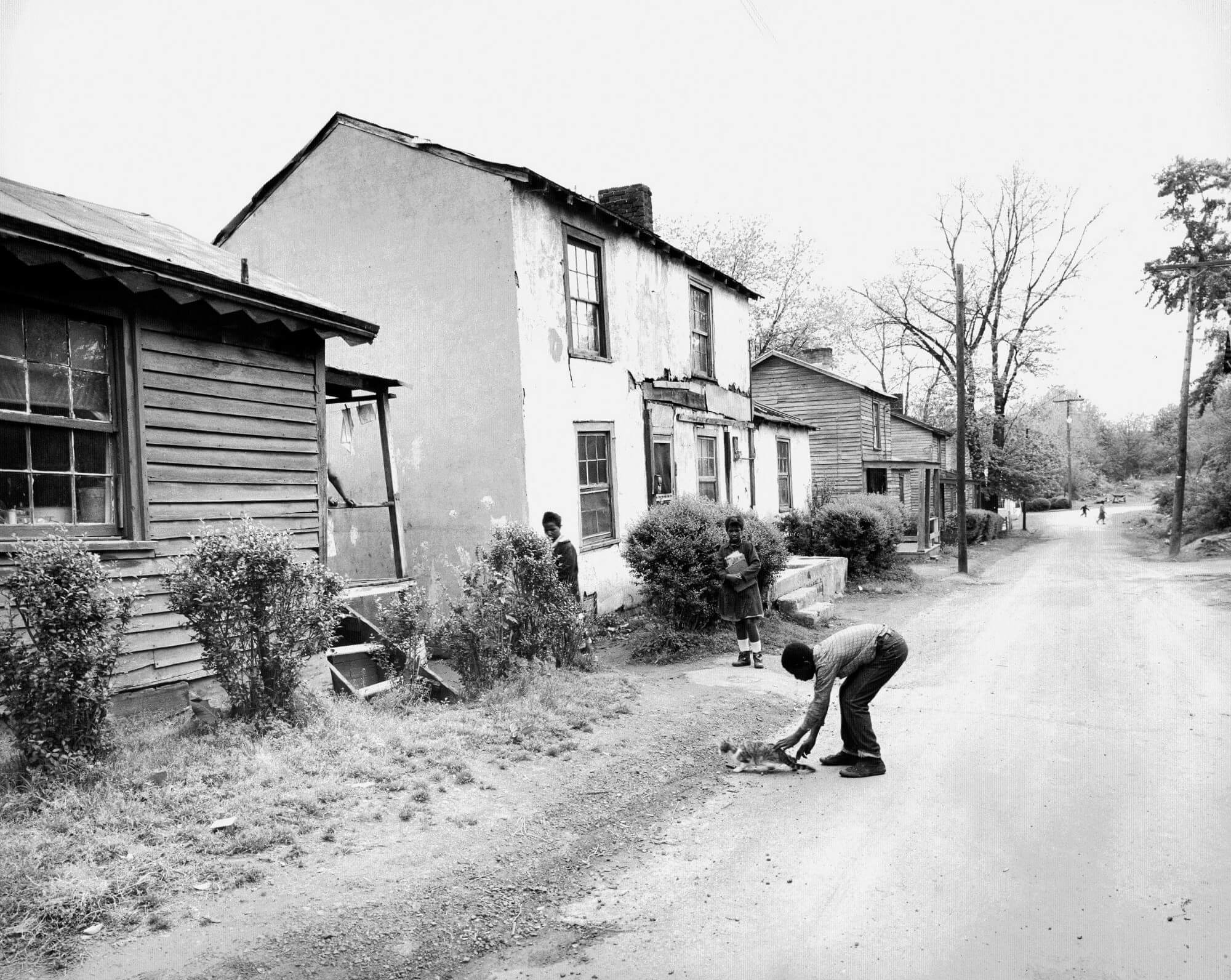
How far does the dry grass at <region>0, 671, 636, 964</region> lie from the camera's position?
396cm

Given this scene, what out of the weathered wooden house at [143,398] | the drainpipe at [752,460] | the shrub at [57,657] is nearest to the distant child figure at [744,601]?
the weathered wooden house at [143,398]

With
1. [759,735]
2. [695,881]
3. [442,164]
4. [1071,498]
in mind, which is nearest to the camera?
[695,881]

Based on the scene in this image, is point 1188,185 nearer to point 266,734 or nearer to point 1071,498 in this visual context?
point 266,734

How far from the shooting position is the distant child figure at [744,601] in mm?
10789

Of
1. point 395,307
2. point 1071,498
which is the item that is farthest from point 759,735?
point 1071,498

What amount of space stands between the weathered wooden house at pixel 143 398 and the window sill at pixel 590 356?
5.44 meters

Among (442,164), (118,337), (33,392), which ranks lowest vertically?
(33,392)

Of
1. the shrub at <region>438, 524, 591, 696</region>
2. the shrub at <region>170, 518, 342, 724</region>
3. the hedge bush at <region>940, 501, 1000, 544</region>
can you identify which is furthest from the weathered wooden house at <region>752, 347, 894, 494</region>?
the shrub at <region>170, 518, 342, 724</region>

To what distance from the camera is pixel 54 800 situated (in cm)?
482

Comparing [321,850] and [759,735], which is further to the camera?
[759,735]

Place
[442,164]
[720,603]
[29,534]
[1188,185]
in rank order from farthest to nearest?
[1188,185], [442,164], [720,603], [29,534]

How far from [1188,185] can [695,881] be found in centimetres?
3414

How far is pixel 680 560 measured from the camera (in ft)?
38.4

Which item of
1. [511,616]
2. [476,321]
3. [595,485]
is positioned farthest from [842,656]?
[595,485]
